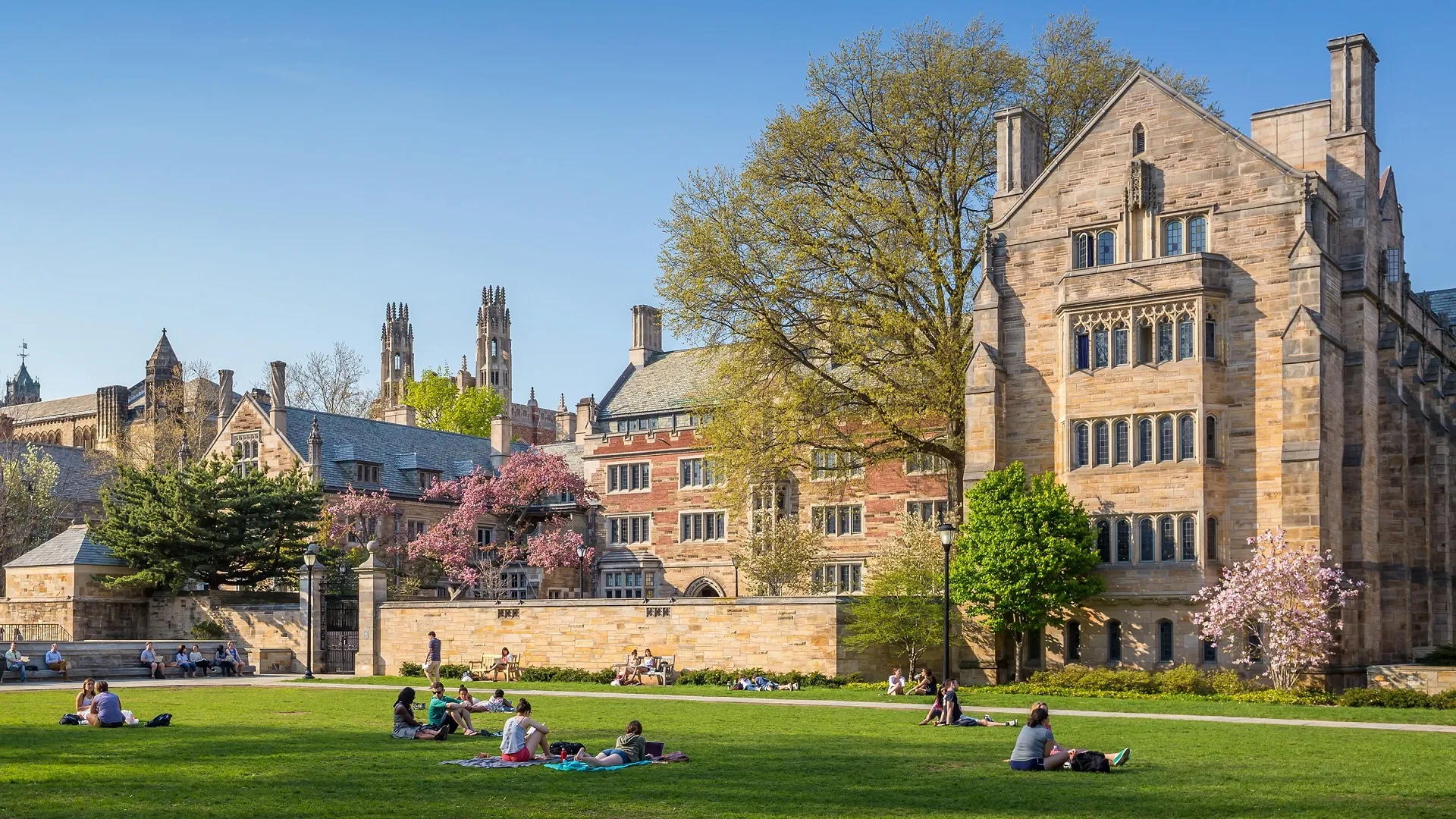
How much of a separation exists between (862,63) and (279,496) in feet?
85.5

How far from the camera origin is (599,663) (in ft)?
137

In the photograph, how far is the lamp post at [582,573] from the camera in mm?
64506

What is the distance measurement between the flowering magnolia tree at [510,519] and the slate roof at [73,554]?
13604 millimetres

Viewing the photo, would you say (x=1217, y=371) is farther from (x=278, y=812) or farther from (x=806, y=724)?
(x=278, y=812)

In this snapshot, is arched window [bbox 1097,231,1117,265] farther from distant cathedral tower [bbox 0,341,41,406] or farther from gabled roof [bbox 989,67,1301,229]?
distant cathedral tower [bbox 0,341,41,406]

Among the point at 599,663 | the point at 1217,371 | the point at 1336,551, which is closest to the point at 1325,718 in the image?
the point at 1336,551

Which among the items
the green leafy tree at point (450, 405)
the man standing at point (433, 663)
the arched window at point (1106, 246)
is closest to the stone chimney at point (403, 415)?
the green leafy tree at point (450, 405)

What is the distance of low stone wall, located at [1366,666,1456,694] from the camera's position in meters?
32.8

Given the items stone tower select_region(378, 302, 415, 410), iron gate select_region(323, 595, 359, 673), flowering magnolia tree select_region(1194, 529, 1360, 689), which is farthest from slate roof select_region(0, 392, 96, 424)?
flowering magnolia tree select_region(1194, 529, 1360, 689)

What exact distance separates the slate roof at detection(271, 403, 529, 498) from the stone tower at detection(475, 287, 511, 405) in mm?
63597

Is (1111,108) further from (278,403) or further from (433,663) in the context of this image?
(278,403)

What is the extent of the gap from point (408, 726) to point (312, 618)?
26030 millimetres

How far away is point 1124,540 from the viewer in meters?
39.0

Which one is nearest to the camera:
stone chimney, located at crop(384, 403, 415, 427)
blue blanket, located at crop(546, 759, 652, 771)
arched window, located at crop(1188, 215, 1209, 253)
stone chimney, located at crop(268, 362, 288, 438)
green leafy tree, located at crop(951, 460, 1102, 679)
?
blue blanket, located at crop(546, 759, 652, 771)
